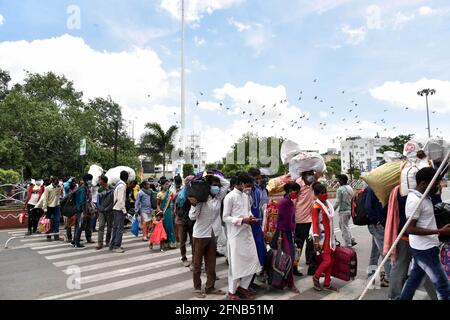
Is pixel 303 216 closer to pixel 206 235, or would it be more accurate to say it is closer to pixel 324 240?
pixel 324 240

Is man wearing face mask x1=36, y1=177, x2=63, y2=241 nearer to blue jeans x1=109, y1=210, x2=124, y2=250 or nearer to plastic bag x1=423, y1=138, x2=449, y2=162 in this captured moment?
blue jeans x1=109, y1=210, x2=124, y2=250

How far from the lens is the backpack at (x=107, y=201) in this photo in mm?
7887

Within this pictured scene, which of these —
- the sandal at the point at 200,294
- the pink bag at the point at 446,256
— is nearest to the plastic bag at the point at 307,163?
the pink bag at the point at 446,256

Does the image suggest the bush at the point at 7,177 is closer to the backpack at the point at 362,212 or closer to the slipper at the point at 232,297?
the slipper at the point at 232,297

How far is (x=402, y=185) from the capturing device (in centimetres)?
393

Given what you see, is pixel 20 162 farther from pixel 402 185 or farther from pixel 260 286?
pixel 402 185

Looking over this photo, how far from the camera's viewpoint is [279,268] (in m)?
4.69

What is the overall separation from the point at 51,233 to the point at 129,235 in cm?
211

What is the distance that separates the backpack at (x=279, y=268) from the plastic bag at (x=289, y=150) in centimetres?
262

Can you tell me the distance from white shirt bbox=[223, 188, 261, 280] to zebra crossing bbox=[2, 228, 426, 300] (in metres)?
0.50

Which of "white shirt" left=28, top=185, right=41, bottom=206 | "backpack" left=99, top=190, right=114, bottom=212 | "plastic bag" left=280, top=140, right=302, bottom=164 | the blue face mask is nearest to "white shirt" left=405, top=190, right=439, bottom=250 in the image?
the blue face mask

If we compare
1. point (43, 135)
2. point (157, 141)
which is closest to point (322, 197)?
point (43, 135)

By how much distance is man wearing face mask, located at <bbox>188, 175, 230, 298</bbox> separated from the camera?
15.7ft
